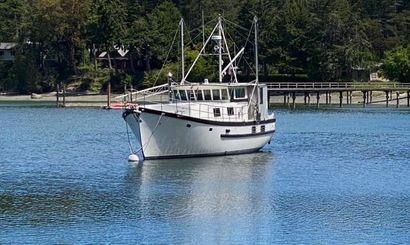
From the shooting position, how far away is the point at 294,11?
484 feet

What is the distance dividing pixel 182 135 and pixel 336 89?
221ft

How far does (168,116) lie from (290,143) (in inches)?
816

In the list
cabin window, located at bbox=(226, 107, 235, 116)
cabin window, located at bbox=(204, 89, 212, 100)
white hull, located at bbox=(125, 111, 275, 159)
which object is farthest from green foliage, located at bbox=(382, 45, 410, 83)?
cabin window, located at bbox=(204, 89, 212, 100)

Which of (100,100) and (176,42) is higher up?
(176,42)

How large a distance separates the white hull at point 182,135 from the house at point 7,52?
113 meters

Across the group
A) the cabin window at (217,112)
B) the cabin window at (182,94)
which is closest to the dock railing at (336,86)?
the cabin window at (182,94)

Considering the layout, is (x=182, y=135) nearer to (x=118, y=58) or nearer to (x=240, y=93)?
(x=240, y=93)

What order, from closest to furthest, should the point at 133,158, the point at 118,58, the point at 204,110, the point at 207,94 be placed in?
the point at 133,158 < the point at 204,110 < the point at 207,94 < the point at 118,58

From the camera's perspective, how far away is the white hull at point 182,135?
60.4 m

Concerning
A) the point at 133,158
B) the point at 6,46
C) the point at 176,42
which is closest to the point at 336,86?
the point at 176,42

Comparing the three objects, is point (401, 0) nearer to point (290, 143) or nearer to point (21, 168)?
point (290, 143)

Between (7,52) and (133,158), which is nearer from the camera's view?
(133,158)

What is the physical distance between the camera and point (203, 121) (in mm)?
61375

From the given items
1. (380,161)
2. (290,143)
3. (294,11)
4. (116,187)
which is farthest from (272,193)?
(294,11)
